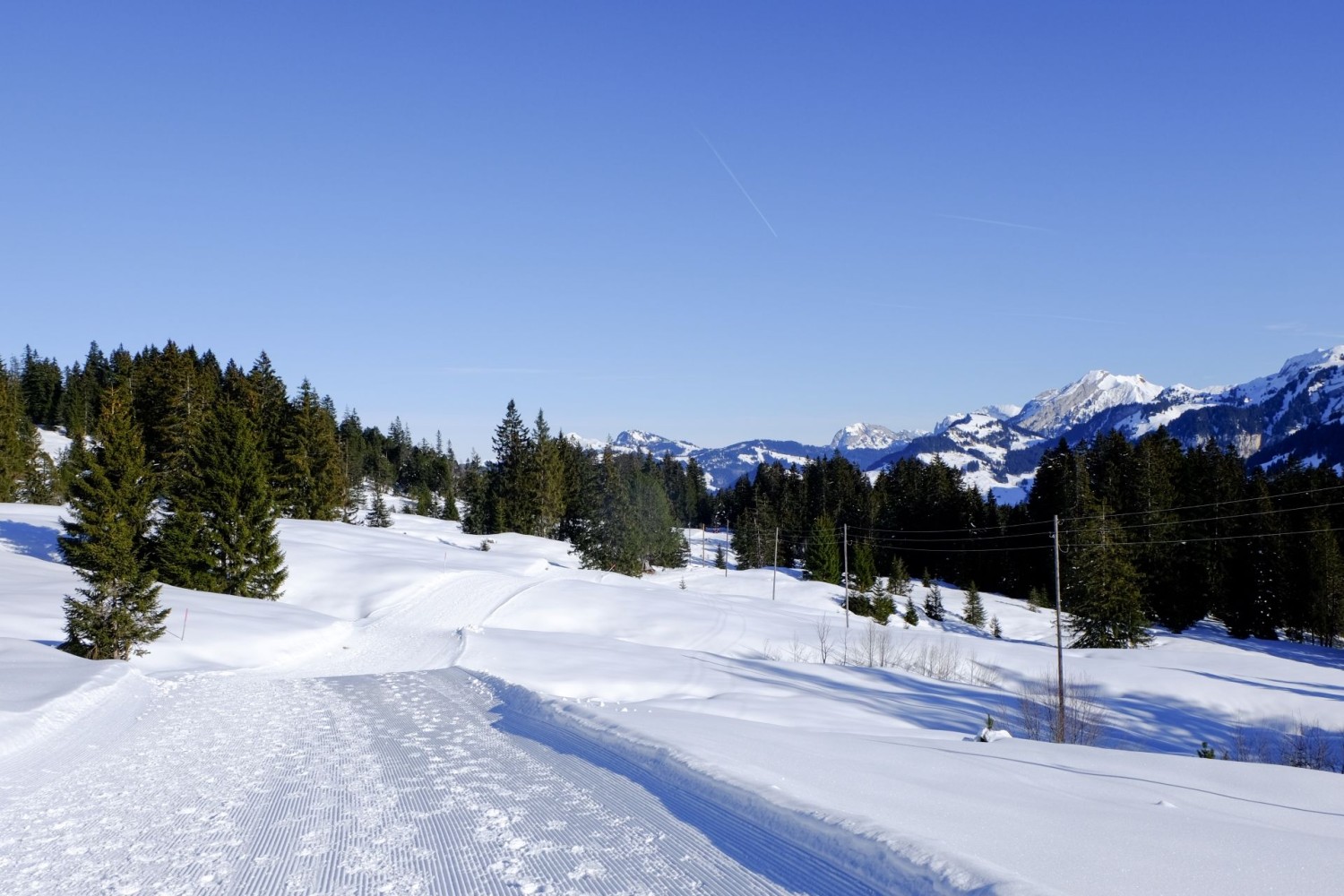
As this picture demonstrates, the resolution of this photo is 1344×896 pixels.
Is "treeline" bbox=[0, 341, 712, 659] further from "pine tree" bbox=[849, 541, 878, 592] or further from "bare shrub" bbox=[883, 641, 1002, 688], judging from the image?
"bare shrub" bbox=[883, 641, 1002, 688]

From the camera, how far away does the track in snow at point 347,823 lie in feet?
15.3

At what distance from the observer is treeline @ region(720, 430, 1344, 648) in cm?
5125

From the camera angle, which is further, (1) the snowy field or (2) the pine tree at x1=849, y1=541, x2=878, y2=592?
(2) the pine tree at x1=849, y1=541, x2=878, y2=592

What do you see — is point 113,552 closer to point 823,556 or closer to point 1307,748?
point 1307,748

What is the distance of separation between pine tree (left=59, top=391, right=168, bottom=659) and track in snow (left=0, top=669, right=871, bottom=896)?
492 inches

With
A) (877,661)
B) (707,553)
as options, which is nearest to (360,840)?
(877,661)

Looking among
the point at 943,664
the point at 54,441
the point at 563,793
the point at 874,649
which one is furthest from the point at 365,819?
the point at 54,441

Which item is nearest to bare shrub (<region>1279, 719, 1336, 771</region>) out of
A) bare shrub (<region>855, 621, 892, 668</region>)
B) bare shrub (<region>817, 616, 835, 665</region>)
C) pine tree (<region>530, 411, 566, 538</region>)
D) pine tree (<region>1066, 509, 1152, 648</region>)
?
bare shrub (<region>855, 621, 892, 668</region>)

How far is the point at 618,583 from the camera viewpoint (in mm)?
45969

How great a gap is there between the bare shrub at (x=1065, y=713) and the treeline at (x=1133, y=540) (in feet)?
37.4

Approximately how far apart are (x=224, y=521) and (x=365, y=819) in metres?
33.0

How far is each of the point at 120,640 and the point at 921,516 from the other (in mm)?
84401

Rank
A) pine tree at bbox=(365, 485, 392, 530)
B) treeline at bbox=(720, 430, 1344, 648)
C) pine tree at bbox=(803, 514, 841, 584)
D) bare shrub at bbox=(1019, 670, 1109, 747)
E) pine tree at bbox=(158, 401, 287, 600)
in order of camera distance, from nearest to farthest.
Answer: bare shrub at bbox=(1019, 670, 1109, 747) < pine tree at bbox=(158, 401, 287, 600) < treeline at bbox=(720, 430, 1344, 648) < pine tree at bbox=(365, 485, 392, 530) < pine tree at bbox=(803, 514, 841, 584)

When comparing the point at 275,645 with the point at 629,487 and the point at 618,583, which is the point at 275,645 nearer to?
the point at 618,583
